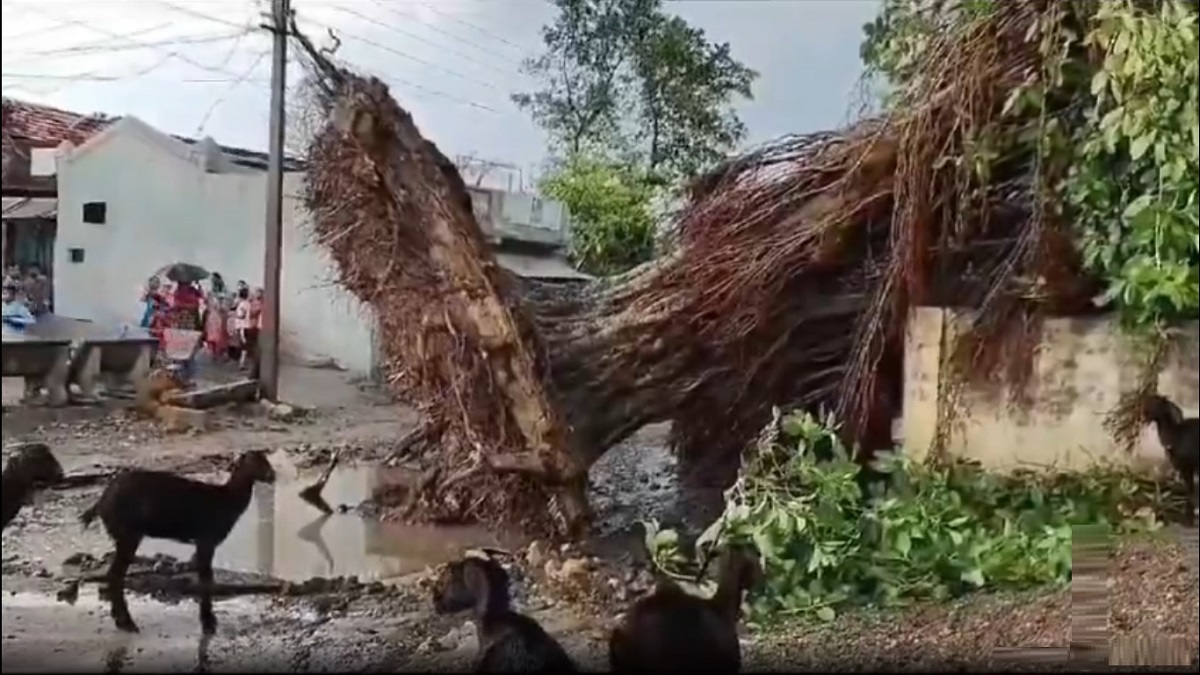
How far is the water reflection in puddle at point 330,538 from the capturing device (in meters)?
1.26

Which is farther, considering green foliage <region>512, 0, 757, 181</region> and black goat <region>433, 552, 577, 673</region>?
green foliage <region>512, 0, 757, 181</region>

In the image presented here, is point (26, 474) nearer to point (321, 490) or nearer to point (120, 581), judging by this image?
point (120, 581)

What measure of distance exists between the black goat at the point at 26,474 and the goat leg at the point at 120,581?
0.10 meters

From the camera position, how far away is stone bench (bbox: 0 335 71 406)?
1229 millimetres

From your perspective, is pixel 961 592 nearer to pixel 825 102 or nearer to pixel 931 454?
pixel 931 454

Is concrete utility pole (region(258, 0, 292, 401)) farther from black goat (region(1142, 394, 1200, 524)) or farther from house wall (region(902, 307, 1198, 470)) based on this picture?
black goat (region(1142, 394, 1200, 524))

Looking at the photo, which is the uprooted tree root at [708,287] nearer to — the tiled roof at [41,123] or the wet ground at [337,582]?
the wet ground at [337,582]

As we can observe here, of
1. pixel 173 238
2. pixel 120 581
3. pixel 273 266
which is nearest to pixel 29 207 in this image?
pixel 173 238

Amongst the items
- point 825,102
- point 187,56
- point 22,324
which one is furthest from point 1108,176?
point 22,324

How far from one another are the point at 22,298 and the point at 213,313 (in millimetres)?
192

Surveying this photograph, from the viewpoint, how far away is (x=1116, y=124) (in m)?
1.34

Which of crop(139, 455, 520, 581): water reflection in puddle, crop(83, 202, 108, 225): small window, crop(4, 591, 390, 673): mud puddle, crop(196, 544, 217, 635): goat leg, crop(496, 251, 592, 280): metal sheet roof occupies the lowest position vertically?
crop(4, 591, 390, 673): mud puddle

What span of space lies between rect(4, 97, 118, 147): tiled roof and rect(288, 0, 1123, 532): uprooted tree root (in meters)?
0.25

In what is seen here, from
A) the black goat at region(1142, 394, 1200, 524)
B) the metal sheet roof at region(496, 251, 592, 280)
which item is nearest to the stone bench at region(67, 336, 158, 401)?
the metal sheet roof at region(496, 251, 592, 280)
